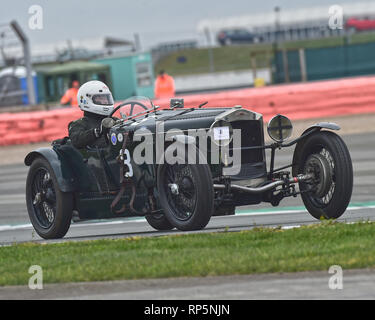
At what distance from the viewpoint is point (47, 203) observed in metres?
10.1

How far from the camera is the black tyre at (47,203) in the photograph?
32.3 ft

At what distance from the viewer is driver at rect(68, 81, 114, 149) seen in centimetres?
974

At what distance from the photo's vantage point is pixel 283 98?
23172mm

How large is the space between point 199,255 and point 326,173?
7.01 feet

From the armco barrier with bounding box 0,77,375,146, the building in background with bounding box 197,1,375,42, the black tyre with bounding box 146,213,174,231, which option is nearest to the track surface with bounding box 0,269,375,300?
the black tyre with bounding box 146,213,174,231

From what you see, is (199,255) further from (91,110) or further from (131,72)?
(131,72)

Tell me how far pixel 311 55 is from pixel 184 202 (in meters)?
29.9

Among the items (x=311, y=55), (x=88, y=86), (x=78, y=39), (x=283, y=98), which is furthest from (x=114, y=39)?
(x=88, y=86)


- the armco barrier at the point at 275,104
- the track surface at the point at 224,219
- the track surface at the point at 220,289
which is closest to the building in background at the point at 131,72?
the armco barrier at the point at 275,104

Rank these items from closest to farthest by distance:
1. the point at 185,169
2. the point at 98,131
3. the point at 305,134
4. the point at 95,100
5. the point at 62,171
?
the point at 185,169 → the point at 305,134 → the point at 98,131 → the point at 62,171 → the point at 95,100

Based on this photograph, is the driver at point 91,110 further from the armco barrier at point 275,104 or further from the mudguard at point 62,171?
the armco barrier at point 275,104

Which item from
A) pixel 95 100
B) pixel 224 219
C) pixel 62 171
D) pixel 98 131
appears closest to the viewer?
pixel 98 131

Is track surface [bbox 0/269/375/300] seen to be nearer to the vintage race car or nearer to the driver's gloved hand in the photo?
the vintage race car

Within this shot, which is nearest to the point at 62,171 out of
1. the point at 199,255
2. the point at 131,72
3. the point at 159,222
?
the point at 159,222
